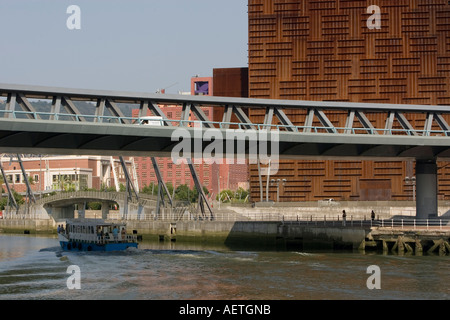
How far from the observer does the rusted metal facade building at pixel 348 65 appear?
142 meters

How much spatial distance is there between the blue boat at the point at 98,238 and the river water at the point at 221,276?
2.78 m

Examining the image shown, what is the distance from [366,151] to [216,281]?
83.6 ft

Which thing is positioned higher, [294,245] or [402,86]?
[402,86]

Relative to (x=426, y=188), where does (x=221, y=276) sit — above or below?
below

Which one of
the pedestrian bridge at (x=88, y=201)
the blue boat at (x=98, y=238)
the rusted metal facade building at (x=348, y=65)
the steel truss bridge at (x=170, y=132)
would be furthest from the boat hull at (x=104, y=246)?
the rusted metal facade building at (x=348, y=65)

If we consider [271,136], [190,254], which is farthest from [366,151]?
[190,254]

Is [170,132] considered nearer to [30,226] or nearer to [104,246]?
[104,246]

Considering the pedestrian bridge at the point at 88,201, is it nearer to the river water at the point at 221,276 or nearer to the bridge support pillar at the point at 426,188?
the river water at the point at 221,276

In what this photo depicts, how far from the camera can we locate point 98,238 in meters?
82.2

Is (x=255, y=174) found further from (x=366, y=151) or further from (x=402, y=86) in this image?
(x=366, y=151)

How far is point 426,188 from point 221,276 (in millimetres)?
29375

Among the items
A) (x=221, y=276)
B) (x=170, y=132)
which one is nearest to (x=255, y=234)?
(x=170, y=132)

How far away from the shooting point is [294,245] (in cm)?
8656
